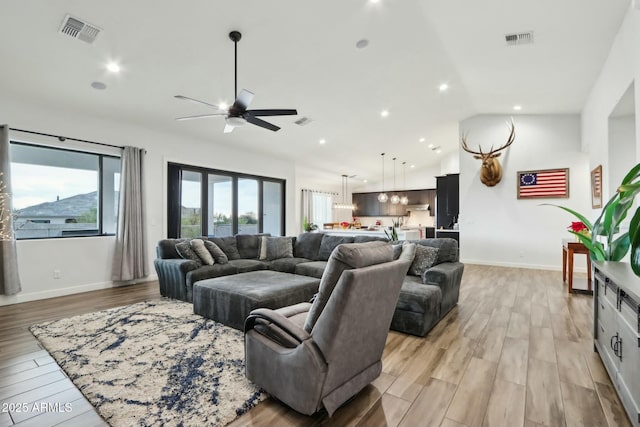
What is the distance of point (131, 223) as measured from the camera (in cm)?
511

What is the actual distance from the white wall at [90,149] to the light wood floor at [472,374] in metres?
0.57

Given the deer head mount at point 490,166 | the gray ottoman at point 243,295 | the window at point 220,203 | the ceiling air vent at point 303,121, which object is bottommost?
the gray ottoman at point 243,295

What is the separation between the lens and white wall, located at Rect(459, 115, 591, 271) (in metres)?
6.33

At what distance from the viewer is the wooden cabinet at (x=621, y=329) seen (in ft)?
5.19

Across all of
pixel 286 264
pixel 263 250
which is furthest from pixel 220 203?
pixel 286 264

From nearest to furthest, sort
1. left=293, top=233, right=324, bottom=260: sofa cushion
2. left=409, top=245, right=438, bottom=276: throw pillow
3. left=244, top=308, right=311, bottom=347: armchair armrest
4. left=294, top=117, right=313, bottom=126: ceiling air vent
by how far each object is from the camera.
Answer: left=244, top=308, right=311, bottom=347: armchair armrest, left=409, top=245, right=438, bottom=276: throw pillow, left=293, top=233, right=324, bottom=260: sofa cushion, left=294, top=117, right=313, bottom=126: ceiling air vent

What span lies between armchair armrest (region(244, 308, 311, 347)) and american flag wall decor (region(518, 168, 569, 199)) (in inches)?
270

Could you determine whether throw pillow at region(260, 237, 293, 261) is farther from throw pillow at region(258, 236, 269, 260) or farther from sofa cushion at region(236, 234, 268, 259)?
sofa cushion at region(236, 234, 268, 259)

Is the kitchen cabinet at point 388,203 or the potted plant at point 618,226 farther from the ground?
the kitchen cabinet at point 388,203

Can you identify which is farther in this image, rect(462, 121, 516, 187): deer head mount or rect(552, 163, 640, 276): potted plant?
rect(462, 121, 516, 187): deer head mount

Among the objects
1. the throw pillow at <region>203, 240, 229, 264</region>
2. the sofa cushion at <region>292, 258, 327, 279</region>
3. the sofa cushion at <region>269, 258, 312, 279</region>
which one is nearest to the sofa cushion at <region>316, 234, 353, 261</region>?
the sofa cushion at <region>269, 258, 312, 279</region>

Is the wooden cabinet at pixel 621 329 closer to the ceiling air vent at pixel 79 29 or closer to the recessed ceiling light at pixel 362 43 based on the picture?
the recessed ceiling light at pixel 362 43

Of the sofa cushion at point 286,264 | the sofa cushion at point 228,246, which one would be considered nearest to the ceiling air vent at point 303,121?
the sofa cushion at point 228,246

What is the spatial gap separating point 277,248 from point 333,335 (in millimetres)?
3825
